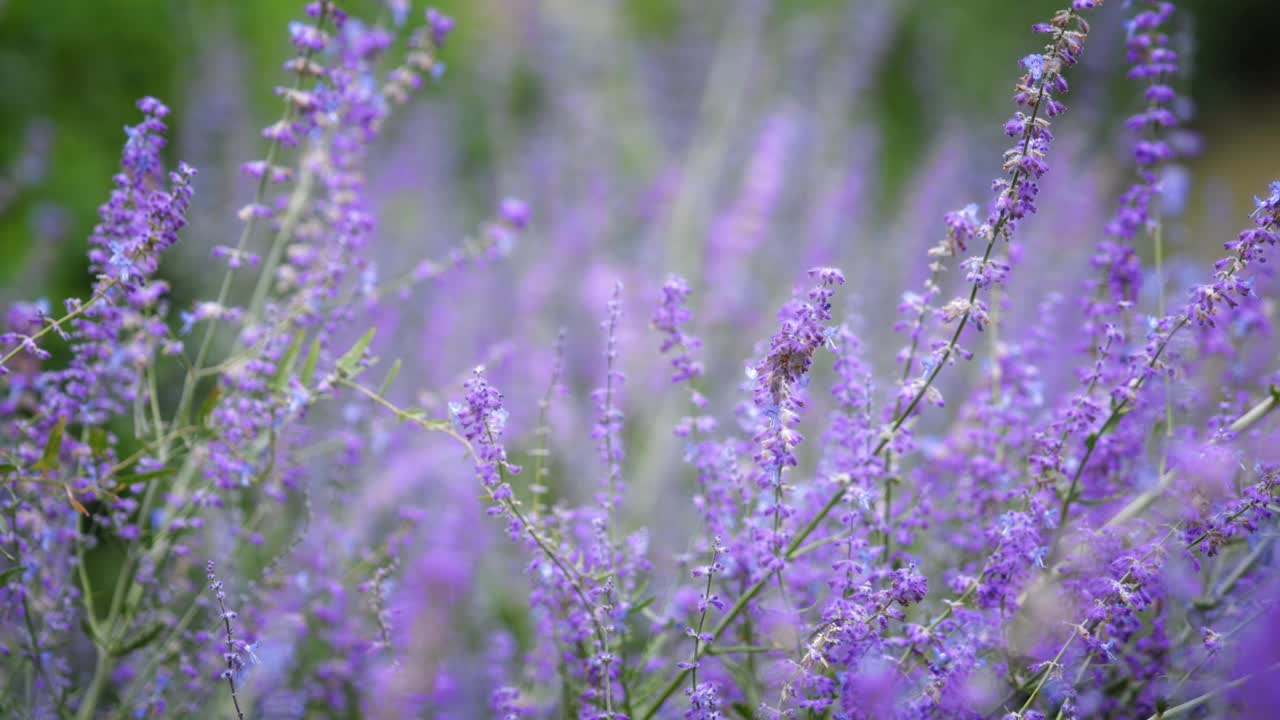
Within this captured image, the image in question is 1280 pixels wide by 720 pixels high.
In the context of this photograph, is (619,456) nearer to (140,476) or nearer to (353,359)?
(353,359)

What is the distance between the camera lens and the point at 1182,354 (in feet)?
5.15

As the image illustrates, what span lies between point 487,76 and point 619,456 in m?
3.47

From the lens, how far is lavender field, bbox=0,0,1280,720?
127cm

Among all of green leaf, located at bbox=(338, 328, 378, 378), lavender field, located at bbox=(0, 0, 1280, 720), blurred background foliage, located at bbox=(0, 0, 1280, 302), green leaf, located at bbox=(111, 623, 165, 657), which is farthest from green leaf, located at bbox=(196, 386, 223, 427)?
blurred background foliage, located at bbox=(0, 0, 1280, 302)

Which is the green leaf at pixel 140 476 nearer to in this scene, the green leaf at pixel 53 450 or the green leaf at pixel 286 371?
the green leaf at pixel 53 450

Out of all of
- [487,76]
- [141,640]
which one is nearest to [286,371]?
[141,640]

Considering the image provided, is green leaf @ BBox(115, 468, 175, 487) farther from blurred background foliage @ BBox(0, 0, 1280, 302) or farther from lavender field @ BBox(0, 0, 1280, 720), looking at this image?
blurred background foliage @ BBox(0, 0, 1280, 302)

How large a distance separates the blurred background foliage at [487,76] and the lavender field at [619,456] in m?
0.04

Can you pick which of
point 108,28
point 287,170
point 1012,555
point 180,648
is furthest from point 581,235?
point 1012,555

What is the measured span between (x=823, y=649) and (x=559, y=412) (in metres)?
2.22

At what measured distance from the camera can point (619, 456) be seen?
148 centimetres

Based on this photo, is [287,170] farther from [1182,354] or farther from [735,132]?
[735,132]

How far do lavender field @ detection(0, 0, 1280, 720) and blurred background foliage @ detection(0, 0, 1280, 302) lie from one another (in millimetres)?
40

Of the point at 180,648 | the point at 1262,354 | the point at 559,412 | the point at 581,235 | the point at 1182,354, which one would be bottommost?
the point at 180,648
